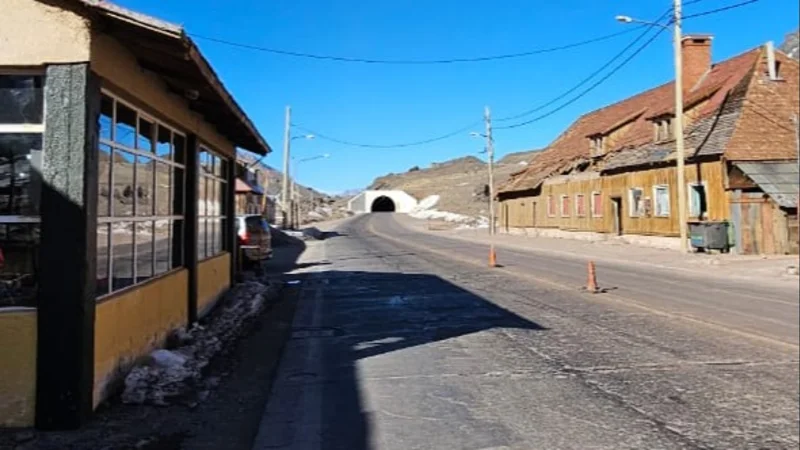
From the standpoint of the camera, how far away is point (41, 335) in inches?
211

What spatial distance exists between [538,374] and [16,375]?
4714 mm

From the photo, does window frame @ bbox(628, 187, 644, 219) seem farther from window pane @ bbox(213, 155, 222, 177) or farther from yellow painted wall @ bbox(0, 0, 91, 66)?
yellow painted wall @ bbox(0, 0, 91, 66)

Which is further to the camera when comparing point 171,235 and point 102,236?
point 171,235

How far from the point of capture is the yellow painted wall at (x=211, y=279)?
11.2m

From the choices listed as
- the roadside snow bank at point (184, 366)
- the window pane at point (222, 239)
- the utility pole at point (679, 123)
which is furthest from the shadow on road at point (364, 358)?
the utility pole at point (679, 123)

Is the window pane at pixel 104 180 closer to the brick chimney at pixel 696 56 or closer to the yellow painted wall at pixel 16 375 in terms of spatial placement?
the yellow painted wall at pixel 16 375

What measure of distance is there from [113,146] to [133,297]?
5.04ft

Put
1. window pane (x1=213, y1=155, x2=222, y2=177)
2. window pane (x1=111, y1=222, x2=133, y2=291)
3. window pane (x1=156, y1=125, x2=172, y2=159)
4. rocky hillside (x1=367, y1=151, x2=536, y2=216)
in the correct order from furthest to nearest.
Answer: rocky hillside (x1=367, y1=151, x2=536, y2=216) < window pane (x1=213, y1=155, x2=222, y2=177) < window pane (x1=156, y1=125, x2=172, y2=159) < window pane (x1=111, y1=222, x2=133, y2=291)

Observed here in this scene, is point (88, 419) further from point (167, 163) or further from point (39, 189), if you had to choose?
point (167, 163)

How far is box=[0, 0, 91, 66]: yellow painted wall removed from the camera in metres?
5.50

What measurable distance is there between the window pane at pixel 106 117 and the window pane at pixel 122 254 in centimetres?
92

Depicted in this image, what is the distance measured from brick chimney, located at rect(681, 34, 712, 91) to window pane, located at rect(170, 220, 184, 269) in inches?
1182

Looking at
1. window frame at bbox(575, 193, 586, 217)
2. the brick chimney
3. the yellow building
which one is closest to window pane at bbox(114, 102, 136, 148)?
the yellow building

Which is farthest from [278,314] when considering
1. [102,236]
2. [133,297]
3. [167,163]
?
[102,236]
